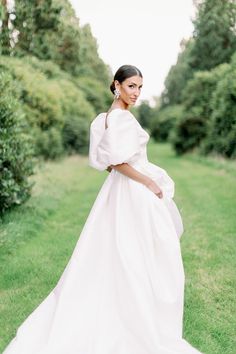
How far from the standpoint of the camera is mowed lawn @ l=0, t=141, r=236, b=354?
5.32 metres

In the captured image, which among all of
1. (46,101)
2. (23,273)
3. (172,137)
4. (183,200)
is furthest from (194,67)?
(23,273)

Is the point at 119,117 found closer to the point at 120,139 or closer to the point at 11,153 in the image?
the point at 120,139

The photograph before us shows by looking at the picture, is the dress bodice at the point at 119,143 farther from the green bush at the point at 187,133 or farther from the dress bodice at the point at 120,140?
the green bush at the point at 187,133

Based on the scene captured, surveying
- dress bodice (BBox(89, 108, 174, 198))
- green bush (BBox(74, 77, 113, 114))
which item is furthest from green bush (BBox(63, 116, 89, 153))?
dress bodice (BBox(89, 108, 174, 198))

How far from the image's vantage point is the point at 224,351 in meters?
4.64

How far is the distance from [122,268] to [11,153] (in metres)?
6.31

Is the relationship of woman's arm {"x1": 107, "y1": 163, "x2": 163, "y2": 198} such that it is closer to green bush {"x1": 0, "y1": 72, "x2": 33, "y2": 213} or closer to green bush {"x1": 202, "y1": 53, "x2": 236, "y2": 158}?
green bush {"x1": 0, "y1": 72, "x2": 33, "y2": 213}

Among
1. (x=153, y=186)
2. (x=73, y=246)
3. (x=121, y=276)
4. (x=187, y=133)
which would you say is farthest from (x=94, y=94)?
(x=121, y=276)

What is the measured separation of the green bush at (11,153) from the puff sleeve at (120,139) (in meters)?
5.36

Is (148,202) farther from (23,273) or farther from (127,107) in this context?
(23,273)

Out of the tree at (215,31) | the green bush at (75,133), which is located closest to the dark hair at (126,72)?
the green bush at (75,133)

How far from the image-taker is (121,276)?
4.38 metres

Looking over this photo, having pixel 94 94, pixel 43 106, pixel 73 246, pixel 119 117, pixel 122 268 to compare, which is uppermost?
pixel 119 117

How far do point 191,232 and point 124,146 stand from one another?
18.7 ft
